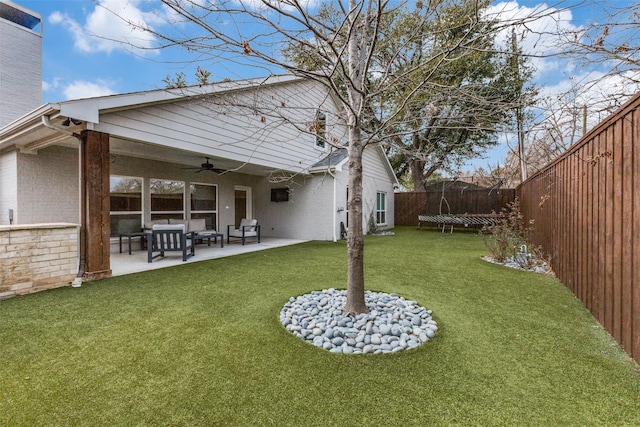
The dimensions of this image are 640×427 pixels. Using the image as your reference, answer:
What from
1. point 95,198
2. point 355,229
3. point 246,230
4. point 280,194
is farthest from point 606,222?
point 280,194

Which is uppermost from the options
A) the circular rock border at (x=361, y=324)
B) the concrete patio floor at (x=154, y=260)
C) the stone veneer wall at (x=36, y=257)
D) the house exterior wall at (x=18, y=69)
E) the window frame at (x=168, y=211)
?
the house exterior wall at (x=18, y=69)

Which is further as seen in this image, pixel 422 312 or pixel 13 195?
pixel 13 195

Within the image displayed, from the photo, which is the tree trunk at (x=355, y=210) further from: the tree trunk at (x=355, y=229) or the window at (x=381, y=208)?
the window at (x=381, y=208)

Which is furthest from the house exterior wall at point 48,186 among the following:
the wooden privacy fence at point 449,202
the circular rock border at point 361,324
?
the wooden privacy fence at point 449,202

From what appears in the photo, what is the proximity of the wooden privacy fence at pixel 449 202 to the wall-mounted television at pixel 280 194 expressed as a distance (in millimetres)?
7273

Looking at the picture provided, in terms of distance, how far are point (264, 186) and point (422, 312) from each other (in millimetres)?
9514

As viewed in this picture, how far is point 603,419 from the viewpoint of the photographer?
5.64 ft

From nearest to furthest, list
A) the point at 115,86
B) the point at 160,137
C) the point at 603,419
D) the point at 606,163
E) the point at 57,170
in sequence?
1. the point at 603,419
2. the point at 606,163
3. the point at 160,137
4. the point at 57,170
5. the point at 115,86

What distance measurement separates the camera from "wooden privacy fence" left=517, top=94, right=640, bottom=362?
2.33 metres

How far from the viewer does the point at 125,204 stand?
8023 millimetres

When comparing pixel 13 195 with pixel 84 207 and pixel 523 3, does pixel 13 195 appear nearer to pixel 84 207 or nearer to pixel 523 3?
pixel 84 207

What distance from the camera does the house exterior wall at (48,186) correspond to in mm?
6516

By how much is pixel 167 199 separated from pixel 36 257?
4.85 metres

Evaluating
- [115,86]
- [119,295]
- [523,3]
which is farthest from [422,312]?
[115,86]
